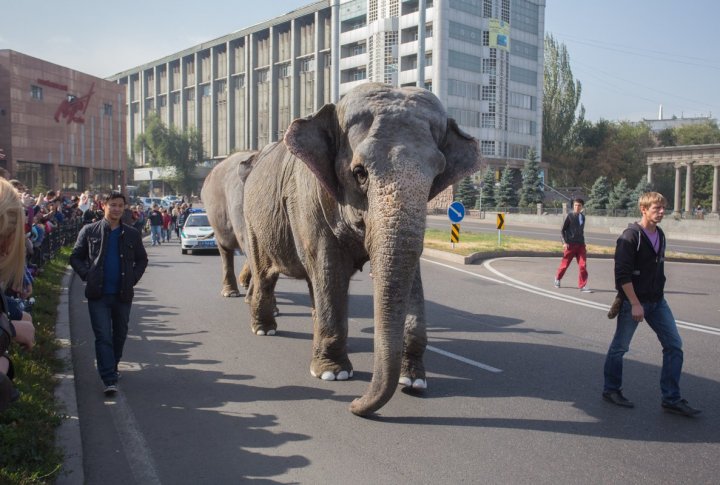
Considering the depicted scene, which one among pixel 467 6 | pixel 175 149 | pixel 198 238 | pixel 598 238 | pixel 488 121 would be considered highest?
pixel 467 6

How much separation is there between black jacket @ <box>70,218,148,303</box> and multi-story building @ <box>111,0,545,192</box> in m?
62.9

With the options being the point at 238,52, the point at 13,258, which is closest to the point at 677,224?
the point at 13,258

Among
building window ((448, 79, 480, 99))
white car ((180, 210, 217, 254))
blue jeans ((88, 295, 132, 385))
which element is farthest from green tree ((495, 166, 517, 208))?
blue jeans ((88, 295, 132, 385))

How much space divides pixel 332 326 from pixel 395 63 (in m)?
72.8

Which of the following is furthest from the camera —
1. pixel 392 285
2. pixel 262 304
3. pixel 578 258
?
pixel 578 258

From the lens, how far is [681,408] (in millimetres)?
5754

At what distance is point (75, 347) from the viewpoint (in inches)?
328

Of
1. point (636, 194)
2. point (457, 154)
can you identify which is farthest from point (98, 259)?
point (636, 194)

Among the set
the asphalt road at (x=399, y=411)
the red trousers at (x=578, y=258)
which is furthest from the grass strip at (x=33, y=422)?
the red trousers at (x=578, y=258)

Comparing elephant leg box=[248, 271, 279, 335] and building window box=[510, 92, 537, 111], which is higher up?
building window box=[510, 92, 537, 111]

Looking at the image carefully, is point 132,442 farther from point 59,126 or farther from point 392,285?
point 59,126

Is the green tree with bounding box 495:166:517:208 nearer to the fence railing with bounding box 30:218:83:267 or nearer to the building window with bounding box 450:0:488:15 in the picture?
the building window with bounding box 450:0:488:15

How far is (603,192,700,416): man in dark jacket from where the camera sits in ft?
19.6

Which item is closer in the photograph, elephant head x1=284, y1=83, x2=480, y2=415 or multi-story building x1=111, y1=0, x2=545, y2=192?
elephant head x1=284, y1=83, x2=480, y2=415
